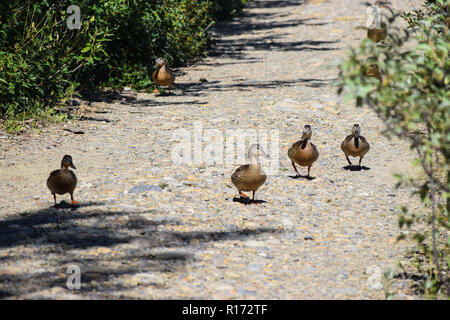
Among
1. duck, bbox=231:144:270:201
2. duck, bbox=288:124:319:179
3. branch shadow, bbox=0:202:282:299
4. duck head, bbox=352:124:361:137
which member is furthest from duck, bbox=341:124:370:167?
branch shadow, bbox=0:202:282:299

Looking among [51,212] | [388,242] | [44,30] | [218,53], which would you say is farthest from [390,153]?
[218,53]

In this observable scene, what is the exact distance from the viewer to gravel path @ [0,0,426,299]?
217 inches

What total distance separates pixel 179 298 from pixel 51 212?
2.50 metres

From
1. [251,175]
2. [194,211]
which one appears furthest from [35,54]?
[251,175]

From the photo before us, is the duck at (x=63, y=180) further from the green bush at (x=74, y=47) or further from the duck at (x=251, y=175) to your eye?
the green bush at (x=74, y=47)

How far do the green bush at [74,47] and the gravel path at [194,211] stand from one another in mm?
739

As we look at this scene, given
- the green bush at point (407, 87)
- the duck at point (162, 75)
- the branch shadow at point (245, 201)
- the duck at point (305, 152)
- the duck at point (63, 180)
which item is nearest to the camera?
the green bush at point (407, 87)

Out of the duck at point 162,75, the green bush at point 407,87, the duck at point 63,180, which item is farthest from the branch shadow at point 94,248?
the duck at point 162,75

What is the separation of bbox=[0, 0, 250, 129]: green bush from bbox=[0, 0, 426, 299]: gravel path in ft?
2.43

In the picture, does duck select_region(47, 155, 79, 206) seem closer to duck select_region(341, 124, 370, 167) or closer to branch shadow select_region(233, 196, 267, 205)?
branch shadow select_region(233, 196, 267, 205)

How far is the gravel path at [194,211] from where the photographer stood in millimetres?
5500

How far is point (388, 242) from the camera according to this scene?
21.9ft

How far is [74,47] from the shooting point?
12133mm

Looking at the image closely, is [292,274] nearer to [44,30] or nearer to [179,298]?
[179,298]
